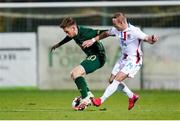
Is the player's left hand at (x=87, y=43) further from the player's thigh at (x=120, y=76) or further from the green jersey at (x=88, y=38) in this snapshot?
the player's thigh at (x=120, y=76)

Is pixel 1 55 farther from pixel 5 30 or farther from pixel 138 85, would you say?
pixel 138 85

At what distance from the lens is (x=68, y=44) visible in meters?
25.4

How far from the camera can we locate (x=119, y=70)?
1588 centimetres

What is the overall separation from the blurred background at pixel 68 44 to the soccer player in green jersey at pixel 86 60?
9.77 metres

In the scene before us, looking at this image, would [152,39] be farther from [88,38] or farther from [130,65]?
[88,38]

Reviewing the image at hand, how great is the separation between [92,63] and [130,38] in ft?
3.10

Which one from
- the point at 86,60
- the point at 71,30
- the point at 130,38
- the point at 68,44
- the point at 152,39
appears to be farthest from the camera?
the point at 68,44

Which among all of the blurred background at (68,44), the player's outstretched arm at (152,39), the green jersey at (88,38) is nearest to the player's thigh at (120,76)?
the green jersey at (88,38)

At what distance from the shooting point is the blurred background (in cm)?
2530

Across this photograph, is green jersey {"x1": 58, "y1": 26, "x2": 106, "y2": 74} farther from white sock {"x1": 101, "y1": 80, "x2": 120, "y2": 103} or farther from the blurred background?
the blurred background

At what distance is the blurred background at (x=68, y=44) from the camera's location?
83.0 feet

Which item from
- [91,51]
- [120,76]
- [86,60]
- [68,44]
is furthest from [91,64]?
[68,44]

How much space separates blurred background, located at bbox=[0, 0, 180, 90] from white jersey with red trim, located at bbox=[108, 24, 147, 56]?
9530 mm

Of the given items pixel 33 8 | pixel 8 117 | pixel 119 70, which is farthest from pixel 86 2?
pixel 8 117
